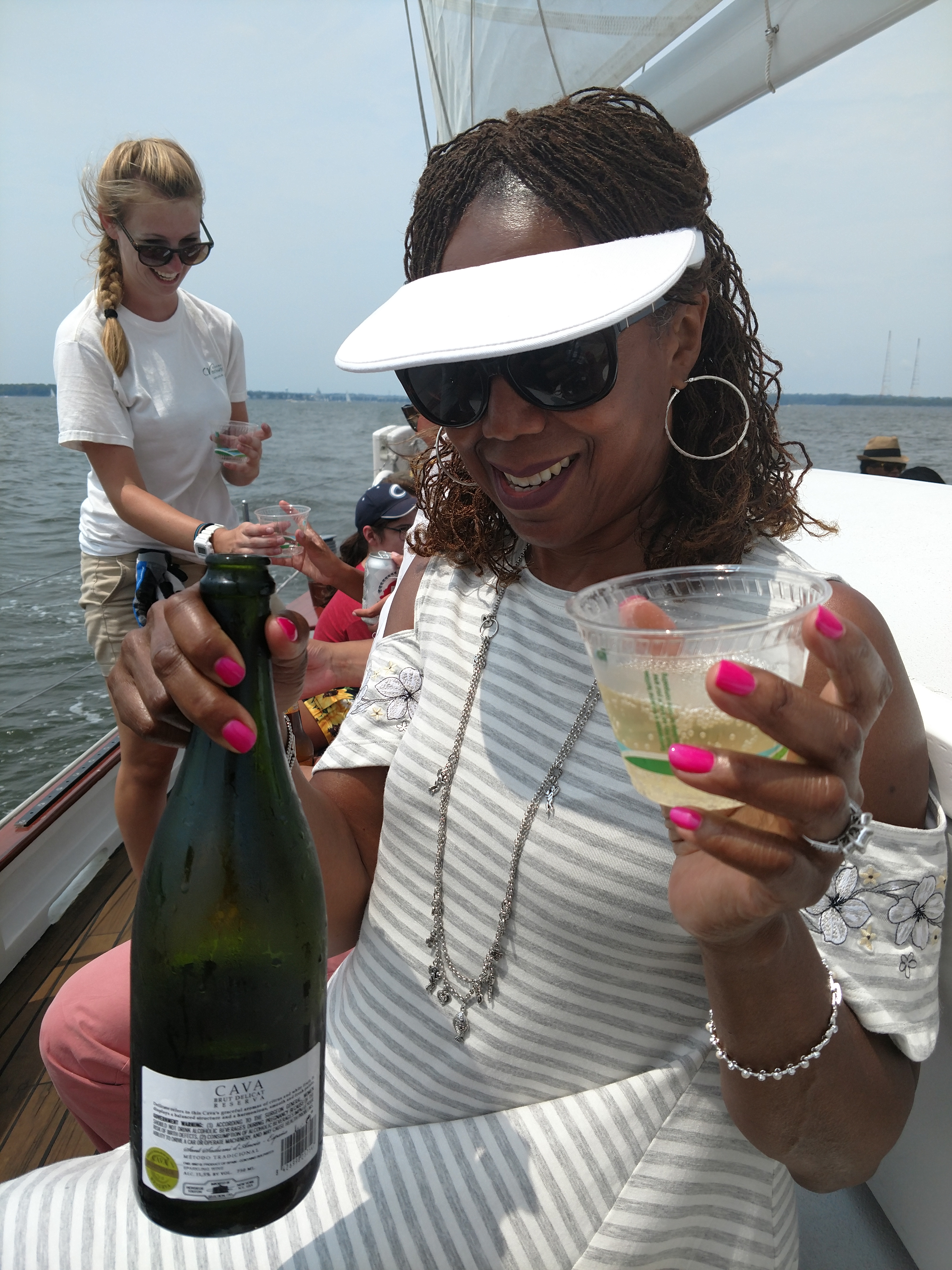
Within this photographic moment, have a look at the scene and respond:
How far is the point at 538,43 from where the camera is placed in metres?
4.34

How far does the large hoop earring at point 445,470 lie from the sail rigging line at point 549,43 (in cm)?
255

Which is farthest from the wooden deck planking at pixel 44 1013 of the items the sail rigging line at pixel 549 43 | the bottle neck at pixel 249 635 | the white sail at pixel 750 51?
the sail rigging line at pixel 549 43

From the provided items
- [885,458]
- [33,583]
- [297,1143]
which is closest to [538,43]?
[33,583]

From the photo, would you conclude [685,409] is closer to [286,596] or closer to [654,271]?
[654,271]

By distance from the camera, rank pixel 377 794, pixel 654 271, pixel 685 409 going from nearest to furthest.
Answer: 1. pixel 654 271
2. pixel 685 409
3. pixel 377 794

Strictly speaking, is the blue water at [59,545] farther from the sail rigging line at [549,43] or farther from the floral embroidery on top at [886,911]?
the sail rigging line at [549,43]

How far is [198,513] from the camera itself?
148 inches

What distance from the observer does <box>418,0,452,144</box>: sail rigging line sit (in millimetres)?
6289

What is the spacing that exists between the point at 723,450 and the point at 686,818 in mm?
893

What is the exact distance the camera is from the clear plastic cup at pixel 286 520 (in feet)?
9.39

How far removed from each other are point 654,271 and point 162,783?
1.00 m

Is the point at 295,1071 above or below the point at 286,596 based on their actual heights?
above

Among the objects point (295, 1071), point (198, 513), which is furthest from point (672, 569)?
point (198, 513)

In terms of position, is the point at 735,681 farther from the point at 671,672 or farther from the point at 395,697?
the point at 395,697
